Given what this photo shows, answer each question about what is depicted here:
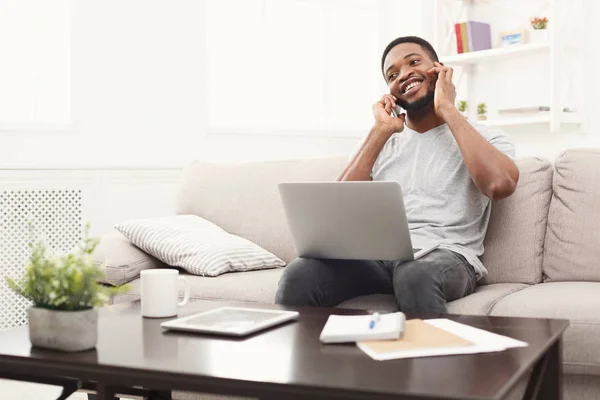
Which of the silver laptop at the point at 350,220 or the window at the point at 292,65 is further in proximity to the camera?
the window at the point at 292,65

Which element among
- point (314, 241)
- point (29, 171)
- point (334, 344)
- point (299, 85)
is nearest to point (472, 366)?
point (334, 344)

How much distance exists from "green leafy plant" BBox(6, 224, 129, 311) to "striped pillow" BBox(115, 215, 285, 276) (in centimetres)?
109

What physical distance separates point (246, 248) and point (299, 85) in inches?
88.9

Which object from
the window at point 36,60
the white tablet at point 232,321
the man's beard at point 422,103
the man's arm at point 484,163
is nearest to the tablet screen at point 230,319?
the white tablet at point 232,321

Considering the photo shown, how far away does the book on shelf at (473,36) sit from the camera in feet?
14.6

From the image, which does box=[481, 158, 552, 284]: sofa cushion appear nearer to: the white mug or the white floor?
the white mug

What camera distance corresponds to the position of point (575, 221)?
2.27 metres

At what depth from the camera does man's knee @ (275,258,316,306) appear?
2.01 m

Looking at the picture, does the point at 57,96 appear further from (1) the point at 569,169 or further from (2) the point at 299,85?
(1) the point at 569,169

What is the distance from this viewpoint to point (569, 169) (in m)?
2.33

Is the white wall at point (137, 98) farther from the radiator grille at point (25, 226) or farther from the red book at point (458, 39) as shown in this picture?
the red book at point (458, 39)

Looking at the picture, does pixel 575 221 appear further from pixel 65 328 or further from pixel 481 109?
pixel 481 109

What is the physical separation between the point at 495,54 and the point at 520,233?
225 cm

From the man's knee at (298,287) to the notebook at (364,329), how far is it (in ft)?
1.68
